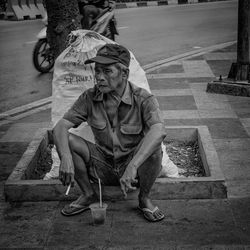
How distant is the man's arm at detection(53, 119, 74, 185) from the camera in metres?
3.51

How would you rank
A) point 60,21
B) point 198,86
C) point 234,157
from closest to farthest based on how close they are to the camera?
point 60,21 → point 234,157 → point 198,86

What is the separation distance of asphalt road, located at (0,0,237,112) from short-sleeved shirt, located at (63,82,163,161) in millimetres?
3547

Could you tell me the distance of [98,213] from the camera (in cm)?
352

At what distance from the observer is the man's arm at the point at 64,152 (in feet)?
11.5

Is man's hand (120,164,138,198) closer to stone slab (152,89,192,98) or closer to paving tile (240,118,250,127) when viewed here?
paving tile (240,118,250,127)

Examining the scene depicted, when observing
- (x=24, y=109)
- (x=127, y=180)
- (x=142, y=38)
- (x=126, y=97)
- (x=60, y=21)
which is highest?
(x=60, y=21)

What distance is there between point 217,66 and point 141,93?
5508mm

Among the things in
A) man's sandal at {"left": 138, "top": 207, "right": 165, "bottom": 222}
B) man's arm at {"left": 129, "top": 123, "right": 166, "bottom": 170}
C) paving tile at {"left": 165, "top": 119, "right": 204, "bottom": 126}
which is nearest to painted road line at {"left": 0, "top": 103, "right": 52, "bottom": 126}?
paving tile at {"left": 165, "top": 119, "right": 204, "bottom": 126}

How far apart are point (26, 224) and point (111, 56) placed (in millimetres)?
1366

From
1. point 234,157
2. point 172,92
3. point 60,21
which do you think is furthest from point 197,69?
point 60,21

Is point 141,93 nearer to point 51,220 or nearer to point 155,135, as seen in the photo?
point 155,135

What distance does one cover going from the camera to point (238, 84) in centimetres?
697

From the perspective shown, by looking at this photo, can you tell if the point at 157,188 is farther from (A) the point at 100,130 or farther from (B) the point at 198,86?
(B) the point at 198,86

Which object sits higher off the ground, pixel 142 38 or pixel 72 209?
pixel 72 209
